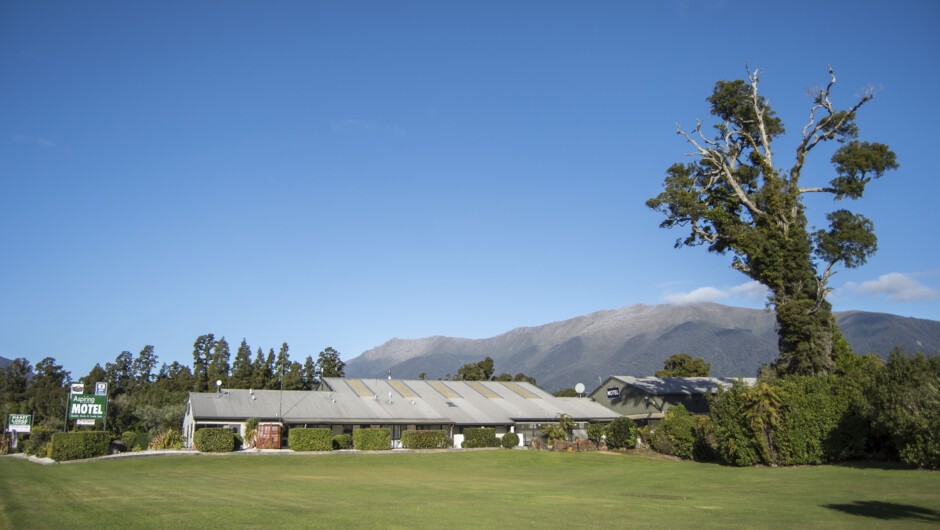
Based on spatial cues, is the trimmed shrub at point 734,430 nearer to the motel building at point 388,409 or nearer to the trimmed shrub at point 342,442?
the motel building at point 388,409

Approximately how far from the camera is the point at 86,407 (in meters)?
40.2

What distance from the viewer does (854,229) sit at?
113ft

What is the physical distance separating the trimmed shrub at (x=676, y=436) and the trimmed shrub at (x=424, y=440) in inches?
526

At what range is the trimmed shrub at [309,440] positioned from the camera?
37.8 m

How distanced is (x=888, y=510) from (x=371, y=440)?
98.8 ft

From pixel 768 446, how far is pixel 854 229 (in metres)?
13.7

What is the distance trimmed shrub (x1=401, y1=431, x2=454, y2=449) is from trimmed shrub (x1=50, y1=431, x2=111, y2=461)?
17.1 meters

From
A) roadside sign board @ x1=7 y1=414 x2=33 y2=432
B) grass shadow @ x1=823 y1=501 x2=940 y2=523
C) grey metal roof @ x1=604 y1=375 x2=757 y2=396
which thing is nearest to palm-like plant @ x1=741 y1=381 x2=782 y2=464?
grass shadow @ x1=823 y1=501 x2=940 y2=523

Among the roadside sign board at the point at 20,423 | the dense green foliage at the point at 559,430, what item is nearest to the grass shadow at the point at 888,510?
the dense green foliage at the point at 559,430

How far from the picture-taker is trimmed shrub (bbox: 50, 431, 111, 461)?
33.6 m

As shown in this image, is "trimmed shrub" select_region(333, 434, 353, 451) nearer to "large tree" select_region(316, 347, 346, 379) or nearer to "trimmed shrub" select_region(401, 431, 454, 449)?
"trimmed shrub" select_region(401, 431, 454, 449)

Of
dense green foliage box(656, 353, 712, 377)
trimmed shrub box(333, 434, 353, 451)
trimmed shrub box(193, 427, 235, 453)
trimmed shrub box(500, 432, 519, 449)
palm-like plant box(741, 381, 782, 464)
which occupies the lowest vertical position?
trimmed shrub box(500, 432, 519, 449)

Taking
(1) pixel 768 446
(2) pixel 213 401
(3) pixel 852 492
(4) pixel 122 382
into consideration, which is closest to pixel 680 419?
(1) pixel 768 446

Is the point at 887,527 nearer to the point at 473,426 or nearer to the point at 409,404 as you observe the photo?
the point at 473,426
